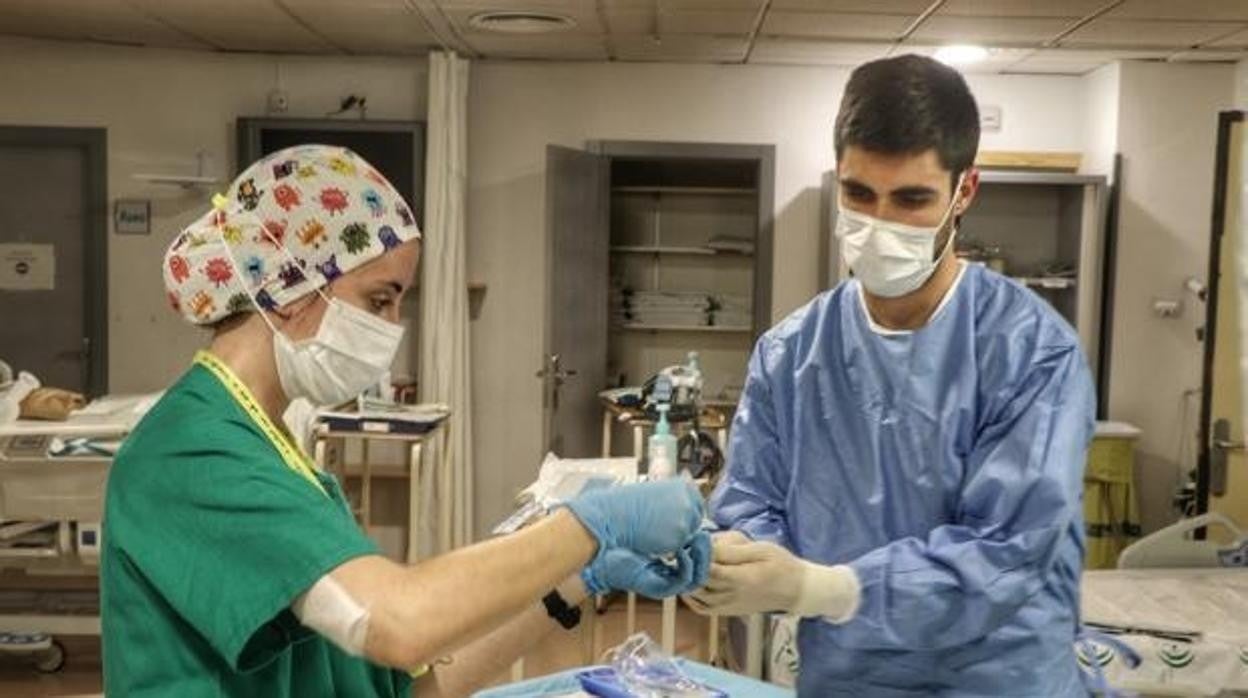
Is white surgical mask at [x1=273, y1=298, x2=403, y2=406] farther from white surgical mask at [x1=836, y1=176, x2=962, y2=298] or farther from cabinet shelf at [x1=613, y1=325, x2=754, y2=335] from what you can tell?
cabinet shelf at [x1=613, y1=325, x2=754, y2=335]

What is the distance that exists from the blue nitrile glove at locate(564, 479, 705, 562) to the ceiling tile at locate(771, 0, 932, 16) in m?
3.08

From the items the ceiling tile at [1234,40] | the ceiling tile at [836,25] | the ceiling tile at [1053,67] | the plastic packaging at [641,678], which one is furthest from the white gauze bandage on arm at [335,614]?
the ceiling tile at [1053,67]

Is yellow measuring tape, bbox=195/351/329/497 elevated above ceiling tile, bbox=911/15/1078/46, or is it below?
below

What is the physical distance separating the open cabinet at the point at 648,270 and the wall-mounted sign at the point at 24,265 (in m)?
2.46

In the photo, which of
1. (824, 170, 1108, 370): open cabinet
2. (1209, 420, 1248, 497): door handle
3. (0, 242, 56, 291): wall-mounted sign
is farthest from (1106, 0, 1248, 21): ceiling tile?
(0, 242, 56, 291): wall-mounted sign

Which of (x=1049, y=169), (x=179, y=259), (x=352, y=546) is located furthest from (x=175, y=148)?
(x=352, y=546)

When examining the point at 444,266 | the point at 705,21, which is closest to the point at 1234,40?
the point at 705,21

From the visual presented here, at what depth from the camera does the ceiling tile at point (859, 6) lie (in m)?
3.89

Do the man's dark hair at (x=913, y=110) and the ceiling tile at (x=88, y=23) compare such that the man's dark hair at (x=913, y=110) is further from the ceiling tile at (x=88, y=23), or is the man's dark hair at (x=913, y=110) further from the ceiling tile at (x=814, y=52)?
the ceiling tile at (x=88, y=23)

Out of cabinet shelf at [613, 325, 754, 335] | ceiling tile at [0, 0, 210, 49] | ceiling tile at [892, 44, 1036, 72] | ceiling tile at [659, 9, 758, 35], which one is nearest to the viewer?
ceiling tile at [659, 9, 758, 35]

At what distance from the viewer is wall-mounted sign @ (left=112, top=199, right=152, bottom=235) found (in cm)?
520

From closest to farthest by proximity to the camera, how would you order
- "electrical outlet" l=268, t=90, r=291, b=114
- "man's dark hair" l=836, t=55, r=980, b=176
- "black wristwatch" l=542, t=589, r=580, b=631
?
"man's dark hair" l=836, t=55, r=980, b=176 → "black wristwatch" l=542, t=589, r=580, b=631 → "electrical outlet" l=268, t=90, r=291, b=114

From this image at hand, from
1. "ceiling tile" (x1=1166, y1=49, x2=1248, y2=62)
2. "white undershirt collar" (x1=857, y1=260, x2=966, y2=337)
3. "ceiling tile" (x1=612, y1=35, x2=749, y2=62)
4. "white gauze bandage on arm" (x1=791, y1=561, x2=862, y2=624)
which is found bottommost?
"white gauze bandage on arm" (x1=791, y1=561, x2=862, y2=624)

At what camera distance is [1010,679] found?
4.32 ft
